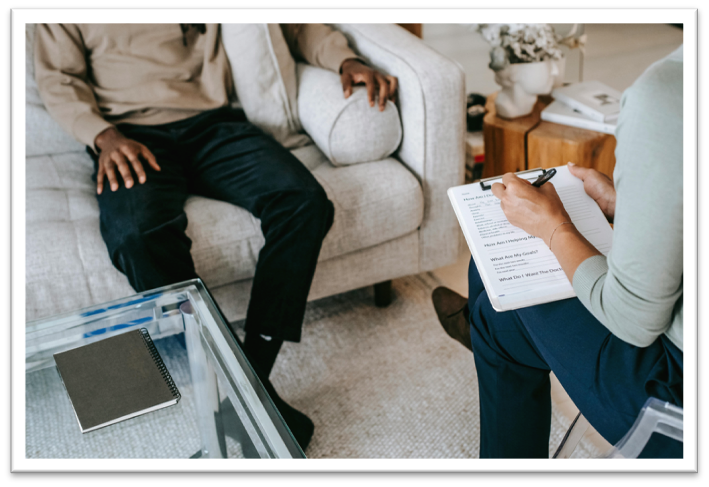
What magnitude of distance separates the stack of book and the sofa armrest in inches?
14.8

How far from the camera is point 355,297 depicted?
1618mm

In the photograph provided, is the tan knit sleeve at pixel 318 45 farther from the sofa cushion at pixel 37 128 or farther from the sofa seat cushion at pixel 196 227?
the sofa cushion at pixel 37 128

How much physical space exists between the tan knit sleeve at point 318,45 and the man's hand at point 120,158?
1.78 ft

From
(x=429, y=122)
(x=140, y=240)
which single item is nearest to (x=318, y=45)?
(x=429, y=122)

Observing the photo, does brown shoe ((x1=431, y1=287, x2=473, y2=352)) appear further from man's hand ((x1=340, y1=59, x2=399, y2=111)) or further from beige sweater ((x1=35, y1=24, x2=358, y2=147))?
beige sweater ((x1=35, y1=24, x2=358, y2=147))

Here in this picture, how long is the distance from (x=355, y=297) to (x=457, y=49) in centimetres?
272

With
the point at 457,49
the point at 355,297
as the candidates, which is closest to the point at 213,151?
the point at 355,297

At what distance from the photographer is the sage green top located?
21.2 inches

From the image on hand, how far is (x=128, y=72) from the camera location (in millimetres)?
1434

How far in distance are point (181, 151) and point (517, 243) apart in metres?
0.91

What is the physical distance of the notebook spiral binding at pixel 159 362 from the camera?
0.80m

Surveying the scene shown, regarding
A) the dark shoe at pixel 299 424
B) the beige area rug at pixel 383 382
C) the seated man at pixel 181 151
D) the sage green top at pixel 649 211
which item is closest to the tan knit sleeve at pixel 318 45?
the seated man at pixel 181 151

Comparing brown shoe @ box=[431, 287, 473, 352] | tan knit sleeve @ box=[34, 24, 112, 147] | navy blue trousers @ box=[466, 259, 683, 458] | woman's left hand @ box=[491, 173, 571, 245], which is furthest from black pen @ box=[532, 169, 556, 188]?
tan knit sleeve @ box=[34, 24, 112, 147]

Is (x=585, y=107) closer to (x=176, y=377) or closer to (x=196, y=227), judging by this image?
(x=196, y=227)
